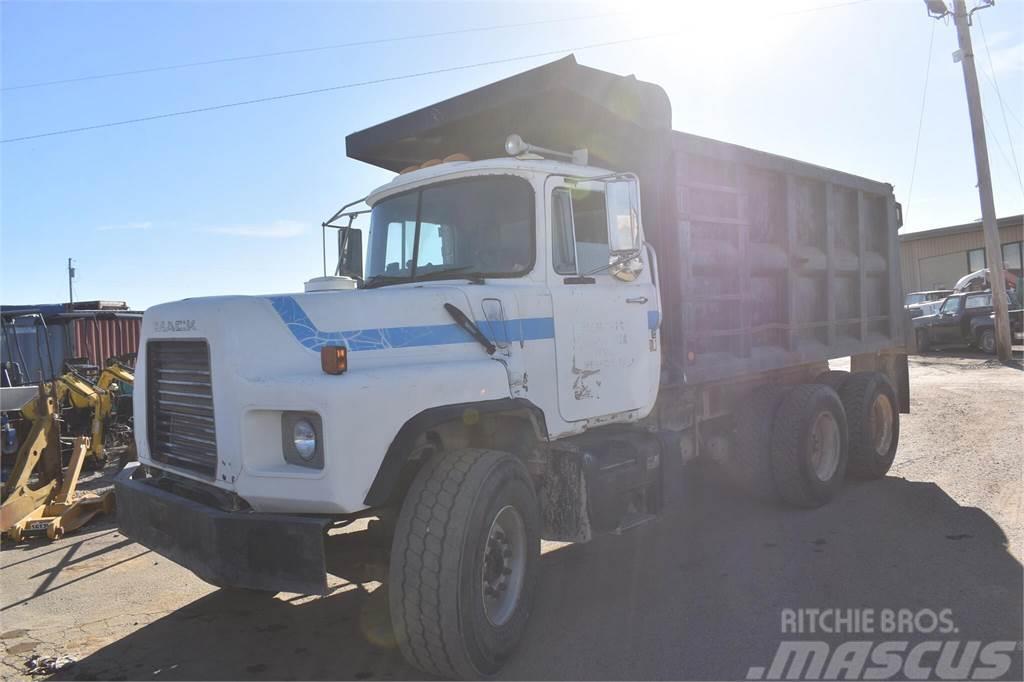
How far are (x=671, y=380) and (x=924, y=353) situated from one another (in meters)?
21.8

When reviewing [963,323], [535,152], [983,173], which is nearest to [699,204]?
[535,152]

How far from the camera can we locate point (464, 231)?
14.8 ft

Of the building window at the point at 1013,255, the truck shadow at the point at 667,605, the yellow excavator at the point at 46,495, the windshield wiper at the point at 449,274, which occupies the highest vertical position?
the building window at the point at 1013,255

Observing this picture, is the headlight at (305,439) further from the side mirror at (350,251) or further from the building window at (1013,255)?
the building window at (1013,255)

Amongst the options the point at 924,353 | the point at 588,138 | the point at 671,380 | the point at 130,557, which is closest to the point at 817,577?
the point at 671,380

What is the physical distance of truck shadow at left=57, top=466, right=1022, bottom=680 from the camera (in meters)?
3.89

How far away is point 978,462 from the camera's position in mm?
8000

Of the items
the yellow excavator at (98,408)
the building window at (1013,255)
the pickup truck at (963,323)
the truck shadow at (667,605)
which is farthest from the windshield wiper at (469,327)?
the building window at (1013,255)

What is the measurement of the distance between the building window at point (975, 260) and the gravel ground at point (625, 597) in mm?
31280

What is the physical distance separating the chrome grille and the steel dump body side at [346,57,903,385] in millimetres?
2441

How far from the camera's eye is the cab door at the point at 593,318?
443 centimetres

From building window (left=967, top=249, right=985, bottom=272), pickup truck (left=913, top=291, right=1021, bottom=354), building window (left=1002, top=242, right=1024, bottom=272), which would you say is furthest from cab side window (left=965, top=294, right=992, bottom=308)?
building window (left=967, top=249, right=985, bottom=272)

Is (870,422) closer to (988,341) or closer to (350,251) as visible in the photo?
(350,251)

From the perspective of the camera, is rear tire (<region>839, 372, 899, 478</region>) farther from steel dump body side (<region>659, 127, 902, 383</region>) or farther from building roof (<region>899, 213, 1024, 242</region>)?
building roof (<region>899, 213, 1024, 242</region>)
